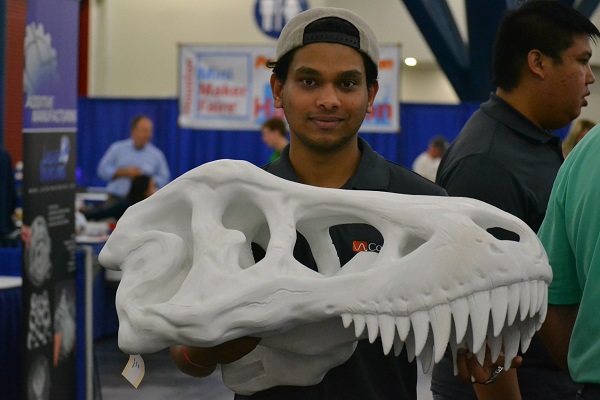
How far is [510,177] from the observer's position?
2689 mm

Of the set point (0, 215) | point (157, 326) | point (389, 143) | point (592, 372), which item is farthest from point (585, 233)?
point (389, 143)

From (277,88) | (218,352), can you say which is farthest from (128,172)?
(218,352)

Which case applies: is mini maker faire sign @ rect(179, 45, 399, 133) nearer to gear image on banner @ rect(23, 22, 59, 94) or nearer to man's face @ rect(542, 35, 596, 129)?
gear image on banner @ rect(23, 22, 59, 94)

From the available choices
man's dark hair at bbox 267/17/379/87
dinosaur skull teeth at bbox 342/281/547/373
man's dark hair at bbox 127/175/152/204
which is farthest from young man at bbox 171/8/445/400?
man's dark hair at bbox 127/175/152/204

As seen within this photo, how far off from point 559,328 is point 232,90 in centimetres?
1095

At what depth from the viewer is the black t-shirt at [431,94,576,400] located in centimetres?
269

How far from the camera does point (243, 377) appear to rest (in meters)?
1.98

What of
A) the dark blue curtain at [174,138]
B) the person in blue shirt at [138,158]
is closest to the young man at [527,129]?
the person in blue shirt at [138,158]

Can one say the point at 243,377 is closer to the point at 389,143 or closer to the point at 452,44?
the point at 452,44

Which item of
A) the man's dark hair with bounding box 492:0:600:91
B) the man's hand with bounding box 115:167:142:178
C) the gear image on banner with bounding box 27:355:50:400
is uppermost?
the man's dark hair with bounding box 492:0:600:91

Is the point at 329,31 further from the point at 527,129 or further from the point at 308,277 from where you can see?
the point at 527,129

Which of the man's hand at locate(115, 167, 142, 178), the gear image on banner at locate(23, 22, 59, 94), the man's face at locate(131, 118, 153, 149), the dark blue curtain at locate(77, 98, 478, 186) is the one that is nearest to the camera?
the gear image on banner at locate(23, 22, 59, 94)

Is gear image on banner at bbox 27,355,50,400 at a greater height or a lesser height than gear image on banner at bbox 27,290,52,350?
lesser

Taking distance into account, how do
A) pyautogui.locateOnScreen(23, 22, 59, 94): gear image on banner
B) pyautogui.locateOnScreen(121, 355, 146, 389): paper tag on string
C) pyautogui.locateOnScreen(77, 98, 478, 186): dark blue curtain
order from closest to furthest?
pyautogui.locateOnScreen(121, 355, 146, 389): paper tag on string → pyautogui.locateOnScreen(23, 22, 59, 94): gear image on banner → pyautogui.locateOnScreen(77, 98, 478, 186): dark blue curtain
